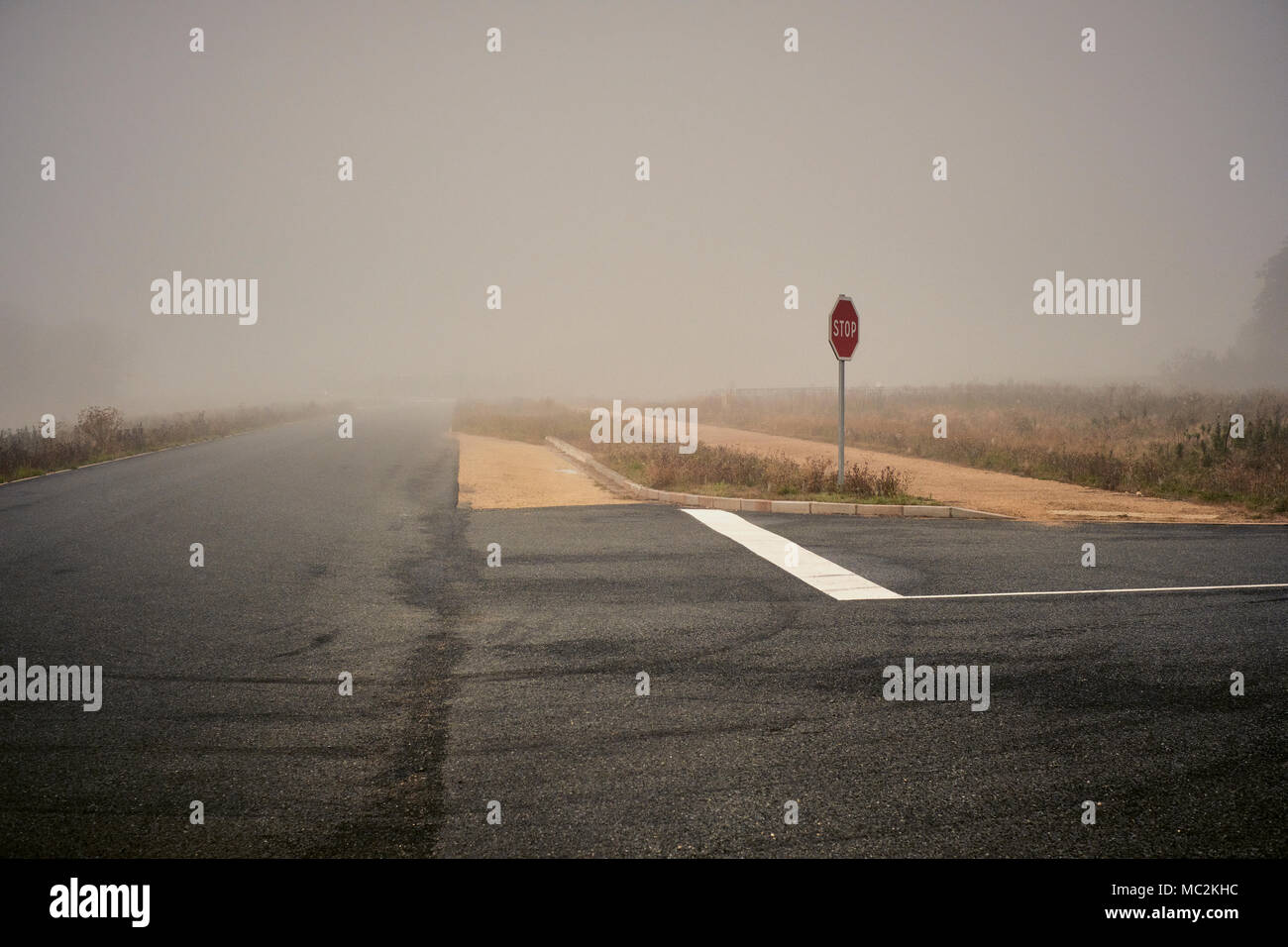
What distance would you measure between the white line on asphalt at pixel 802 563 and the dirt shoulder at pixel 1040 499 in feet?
14.5

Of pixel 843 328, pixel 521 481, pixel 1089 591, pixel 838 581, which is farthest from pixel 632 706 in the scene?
pixel 521 481

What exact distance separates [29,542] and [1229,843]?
40.2 feet

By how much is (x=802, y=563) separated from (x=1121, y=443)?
68.0ft

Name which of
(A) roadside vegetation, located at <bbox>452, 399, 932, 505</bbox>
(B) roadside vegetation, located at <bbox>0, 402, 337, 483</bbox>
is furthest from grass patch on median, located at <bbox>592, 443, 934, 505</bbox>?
(B) roadside vegetation, located at <bbox>0, 402, 337, 483</bbox>

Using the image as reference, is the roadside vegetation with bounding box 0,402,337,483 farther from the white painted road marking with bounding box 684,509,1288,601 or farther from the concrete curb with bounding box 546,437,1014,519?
the white painted road marking with bounding box 684,509,1288,601

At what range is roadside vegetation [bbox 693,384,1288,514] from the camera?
1591 cm

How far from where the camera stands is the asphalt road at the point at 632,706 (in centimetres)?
345

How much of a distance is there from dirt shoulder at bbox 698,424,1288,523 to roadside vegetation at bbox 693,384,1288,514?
68cm

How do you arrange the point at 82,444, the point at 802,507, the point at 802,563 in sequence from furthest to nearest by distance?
1. the point at 82,444
2. the point at 802,507
3. the point at 802,563

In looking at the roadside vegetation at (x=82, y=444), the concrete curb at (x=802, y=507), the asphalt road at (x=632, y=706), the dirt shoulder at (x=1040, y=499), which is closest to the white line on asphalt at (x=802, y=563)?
the asphalt road at (x=632, y=706)

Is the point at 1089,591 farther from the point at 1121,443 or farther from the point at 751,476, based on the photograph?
the point at 1121,443

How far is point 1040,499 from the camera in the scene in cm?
1512

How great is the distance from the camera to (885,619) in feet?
22.6

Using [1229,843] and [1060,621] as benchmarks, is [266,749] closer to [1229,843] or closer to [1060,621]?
[1229,843]
